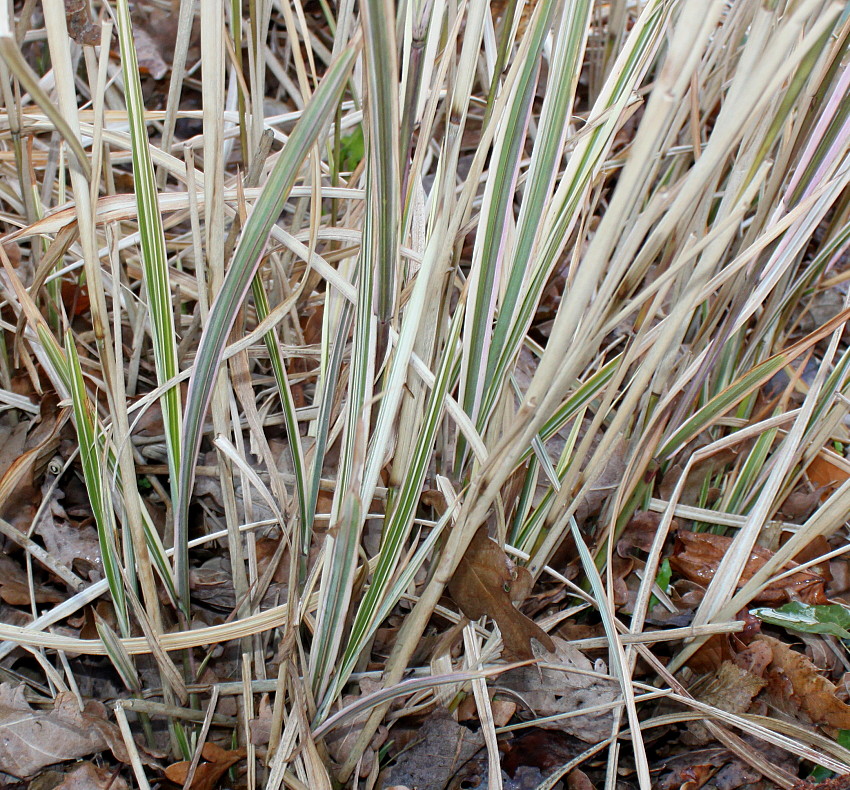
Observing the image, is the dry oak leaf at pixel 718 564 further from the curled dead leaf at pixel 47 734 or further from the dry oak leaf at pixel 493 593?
the curled dead leaf at pixel 47 734

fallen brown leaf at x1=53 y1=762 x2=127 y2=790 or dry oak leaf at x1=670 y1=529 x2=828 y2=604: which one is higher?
dry oak leaf at x1=670 y1=529 x2=828 y2=604

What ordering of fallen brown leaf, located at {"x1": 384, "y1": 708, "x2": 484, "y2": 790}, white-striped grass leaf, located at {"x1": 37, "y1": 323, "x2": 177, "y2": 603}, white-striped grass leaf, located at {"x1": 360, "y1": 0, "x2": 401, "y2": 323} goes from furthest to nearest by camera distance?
fallen brown leaf, located at {"x1": 384, "y1": 708, "x2": 484, "y2": 790} < white-striped grass leaf, located at {"x1": 37, "y1": 323, "x2": 177, "y2": 603} < white-striped grass leaf, located at {"x1": 360, "y1": 0, "x2": 401, "y2": 323}

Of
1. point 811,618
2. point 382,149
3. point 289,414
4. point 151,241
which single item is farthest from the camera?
point 811,618

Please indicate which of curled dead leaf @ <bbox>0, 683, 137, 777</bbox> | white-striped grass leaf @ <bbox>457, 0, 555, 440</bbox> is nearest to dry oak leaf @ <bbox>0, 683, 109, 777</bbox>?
curled dead leaf @ <bbox>0, 683, 137, 777</bbox>

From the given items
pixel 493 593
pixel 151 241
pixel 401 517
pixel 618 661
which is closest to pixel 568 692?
pixel 618 661

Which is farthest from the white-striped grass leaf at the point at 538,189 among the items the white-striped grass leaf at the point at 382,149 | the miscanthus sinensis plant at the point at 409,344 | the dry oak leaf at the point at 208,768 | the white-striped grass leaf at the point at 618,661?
the dry oak leaf at the point at 208,768

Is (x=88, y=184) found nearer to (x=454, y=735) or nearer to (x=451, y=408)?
(x=451, y=408)

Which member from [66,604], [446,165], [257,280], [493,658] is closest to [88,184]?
[257,280]

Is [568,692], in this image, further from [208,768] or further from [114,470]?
[114,470]

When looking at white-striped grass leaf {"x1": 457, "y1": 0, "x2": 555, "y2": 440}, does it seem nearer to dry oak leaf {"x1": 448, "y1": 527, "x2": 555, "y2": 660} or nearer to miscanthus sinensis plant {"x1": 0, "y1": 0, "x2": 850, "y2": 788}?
miscanthus sinensis plant {"x1": 0, "y1": 0, "x2": 850, "y2": 788}
